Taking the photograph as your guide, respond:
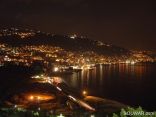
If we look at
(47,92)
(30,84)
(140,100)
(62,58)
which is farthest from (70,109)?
(62,58)

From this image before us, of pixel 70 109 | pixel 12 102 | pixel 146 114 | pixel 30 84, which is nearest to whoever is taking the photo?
pixel 146 114

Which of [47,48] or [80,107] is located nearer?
[80,107]

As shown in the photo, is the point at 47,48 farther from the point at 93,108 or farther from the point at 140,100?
the point at 93,108

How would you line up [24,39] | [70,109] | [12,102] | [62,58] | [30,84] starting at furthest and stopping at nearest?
[62,58] → [24,39] → [30,84] → [12,102] → [70,109]

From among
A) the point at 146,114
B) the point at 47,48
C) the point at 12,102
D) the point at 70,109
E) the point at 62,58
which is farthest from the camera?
the point at 62,58

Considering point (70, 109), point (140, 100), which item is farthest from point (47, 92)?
point (140, 100)

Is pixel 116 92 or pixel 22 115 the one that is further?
pixel 116 92

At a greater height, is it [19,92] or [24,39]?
[24,39]

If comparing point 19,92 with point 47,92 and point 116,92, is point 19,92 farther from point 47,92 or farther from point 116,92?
point 116,92

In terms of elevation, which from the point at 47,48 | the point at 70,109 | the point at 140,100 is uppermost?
the point at 47,48
